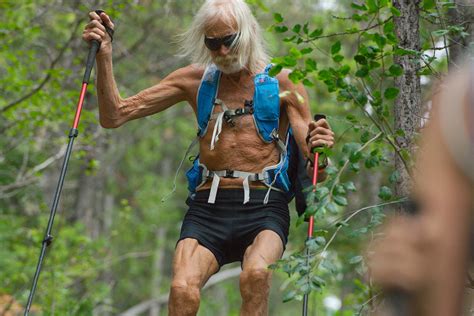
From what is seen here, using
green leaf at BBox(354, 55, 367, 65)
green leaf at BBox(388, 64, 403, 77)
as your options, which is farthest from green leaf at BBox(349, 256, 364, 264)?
green leaf at BBox(354, 55, 367, 65)

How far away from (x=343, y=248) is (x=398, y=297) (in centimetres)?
1245

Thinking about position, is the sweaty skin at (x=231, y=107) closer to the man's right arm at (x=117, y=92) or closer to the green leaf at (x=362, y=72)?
the man's right arm at (x=117, y=92)

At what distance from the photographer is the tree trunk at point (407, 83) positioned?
5234 mm

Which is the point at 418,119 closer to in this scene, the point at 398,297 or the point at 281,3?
the point at 398,297

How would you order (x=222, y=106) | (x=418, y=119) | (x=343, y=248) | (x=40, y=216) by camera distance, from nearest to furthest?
(x=418, y=119)
(x=222, y=106)
(x=343, y=248)
(x=40, y=216)

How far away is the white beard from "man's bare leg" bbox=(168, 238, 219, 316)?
3.64ft

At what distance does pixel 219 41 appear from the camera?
573 centimetres

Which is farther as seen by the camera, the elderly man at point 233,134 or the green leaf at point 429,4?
the elderly man at point 233,134

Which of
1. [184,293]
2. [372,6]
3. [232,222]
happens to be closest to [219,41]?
[372,6]

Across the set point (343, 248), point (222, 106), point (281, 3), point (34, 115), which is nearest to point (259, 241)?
point (222, 106)

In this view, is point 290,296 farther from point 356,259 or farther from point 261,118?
point 261,118

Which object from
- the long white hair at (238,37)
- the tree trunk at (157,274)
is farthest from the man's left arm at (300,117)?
the tree trunk at (157,274)

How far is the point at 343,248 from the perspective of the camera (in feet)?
46.8

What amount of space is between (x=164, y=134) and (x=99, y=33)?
26843 mm
